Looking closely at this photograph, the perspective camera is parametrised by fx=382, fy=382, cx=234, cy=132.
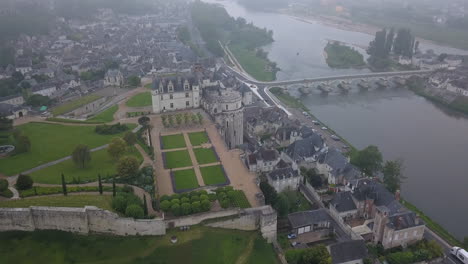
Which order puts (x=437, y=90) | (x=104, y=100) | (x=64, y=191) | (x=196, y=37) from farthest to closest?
(x=196, y=37), (x=437, y=90), (x=104, y=100), (x=64, y=191)

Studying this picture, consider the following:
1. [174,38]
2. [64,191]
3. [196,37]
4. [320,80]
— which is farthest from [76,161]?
[196,37]

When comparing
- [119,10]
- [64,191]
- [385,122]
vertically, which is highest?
[119,10]

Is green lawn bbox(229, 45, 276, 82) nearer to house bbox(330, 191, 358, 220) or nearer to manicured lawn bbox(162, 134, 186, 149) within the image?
manicured lawn bbox(162, 134, 186, 149)

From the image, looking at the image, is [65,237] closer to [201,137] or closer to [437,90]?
[201,137]

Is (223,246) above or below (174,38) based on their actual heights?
below

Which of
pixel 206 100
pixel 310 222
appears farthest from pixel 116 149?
pixel 310 222

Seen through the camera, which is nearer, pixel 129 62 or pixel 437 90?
pixel 437 90
